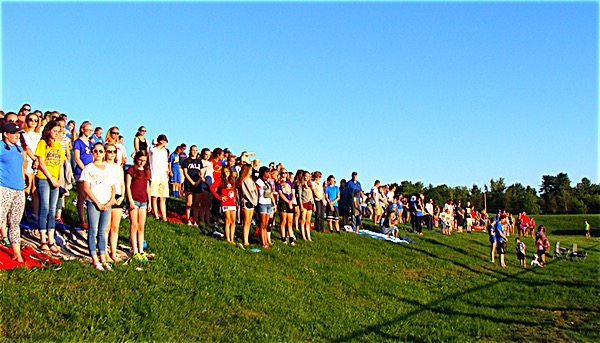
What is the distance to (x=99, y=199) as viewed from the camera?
8.98 m

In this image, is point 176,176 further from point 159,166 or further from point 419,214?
point 419,214

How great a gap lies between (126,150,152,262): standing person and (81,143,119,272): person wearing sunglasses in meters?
0.98

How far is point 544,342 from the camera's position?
10852 mm

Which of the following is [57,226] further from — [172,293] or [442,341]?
[442,341]

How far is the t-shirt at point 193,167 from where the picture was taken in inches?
584

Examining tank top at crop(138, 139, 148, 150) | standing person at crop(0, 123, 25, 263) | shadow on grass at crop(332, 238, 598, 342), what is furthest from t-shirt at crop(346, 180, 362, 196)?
standing person at crop(0, 123, 25, 263)

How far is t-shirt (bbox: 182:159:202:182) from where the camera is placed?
14836mm

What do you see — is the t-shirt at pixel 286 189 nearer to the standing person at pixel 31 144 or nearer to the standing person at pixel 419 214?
the standing person at pixel 31 144

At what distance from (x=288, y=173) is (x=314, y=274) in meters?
4.71

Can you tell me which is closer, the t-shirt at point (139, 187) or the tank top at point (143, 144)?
the t-shirt at point (139, 187)

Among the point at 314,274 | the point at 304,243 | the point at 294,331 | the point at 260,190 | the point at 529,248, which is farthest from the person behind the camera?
the point at 529,248

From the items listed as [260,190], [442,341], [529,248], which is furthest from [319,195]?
[529,248]

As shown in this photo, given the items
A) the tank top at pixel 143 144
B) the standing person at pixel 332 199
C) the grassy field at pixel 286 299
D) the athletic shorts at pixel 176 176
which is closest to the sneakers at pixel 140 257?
the grassy field at pixel 286 299

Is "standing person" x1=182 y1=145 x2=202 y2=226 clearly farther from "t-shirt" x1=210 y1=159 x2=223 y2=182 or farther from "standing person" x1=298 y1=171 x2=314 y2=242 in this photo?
"standing person" x1=298 y1=171 x2=314 y2=242
